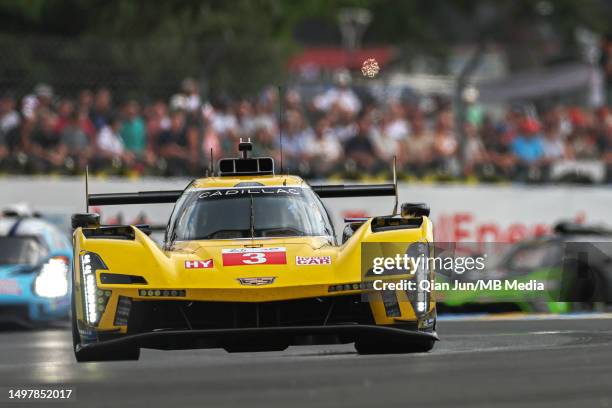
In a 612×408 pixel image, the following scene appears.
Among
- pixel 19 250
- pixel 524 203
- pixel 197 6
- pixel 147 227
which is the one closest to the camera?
pixel 147 227

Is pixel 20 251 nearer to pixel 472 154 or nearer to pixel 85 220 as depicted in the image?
pixel 85 220

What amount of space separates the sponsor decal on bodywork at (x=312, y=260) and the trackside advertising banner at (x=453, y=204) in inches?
352

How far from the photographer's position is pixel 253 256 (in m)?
10.3

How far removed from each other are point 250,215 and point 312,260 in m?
1.28

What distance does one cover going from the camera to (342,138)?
21.0 metres

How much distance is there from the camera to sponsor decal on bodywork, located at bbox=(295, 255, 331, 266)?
10.2 meters

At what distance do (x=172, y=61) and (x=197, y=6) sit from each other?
29.2ft

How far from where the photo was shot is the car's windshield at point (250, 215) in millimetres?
11344

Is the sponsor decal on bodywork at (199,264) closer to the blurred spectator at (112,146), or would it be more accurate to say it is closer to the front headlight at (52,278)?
the front headlight at (52,278)

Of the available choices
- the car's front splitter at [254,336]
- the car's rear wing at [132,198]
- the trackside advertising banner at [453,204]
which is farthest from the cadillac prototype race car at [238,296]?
the trackside advertising banner at [453,204]

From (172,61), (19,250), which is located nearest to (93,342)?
(19,250)

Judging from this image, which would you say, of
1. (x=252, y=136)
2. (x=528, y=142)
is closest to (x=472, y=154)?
(x=528, y=142)

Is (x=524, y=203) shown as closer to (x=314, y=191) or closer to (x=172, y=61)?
(x=172, y=61)

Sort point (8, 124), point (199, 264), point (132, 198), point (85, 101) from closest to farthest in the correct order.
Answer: point (199, 264), point (132, 198), point (8, 124), point (85, 101)
